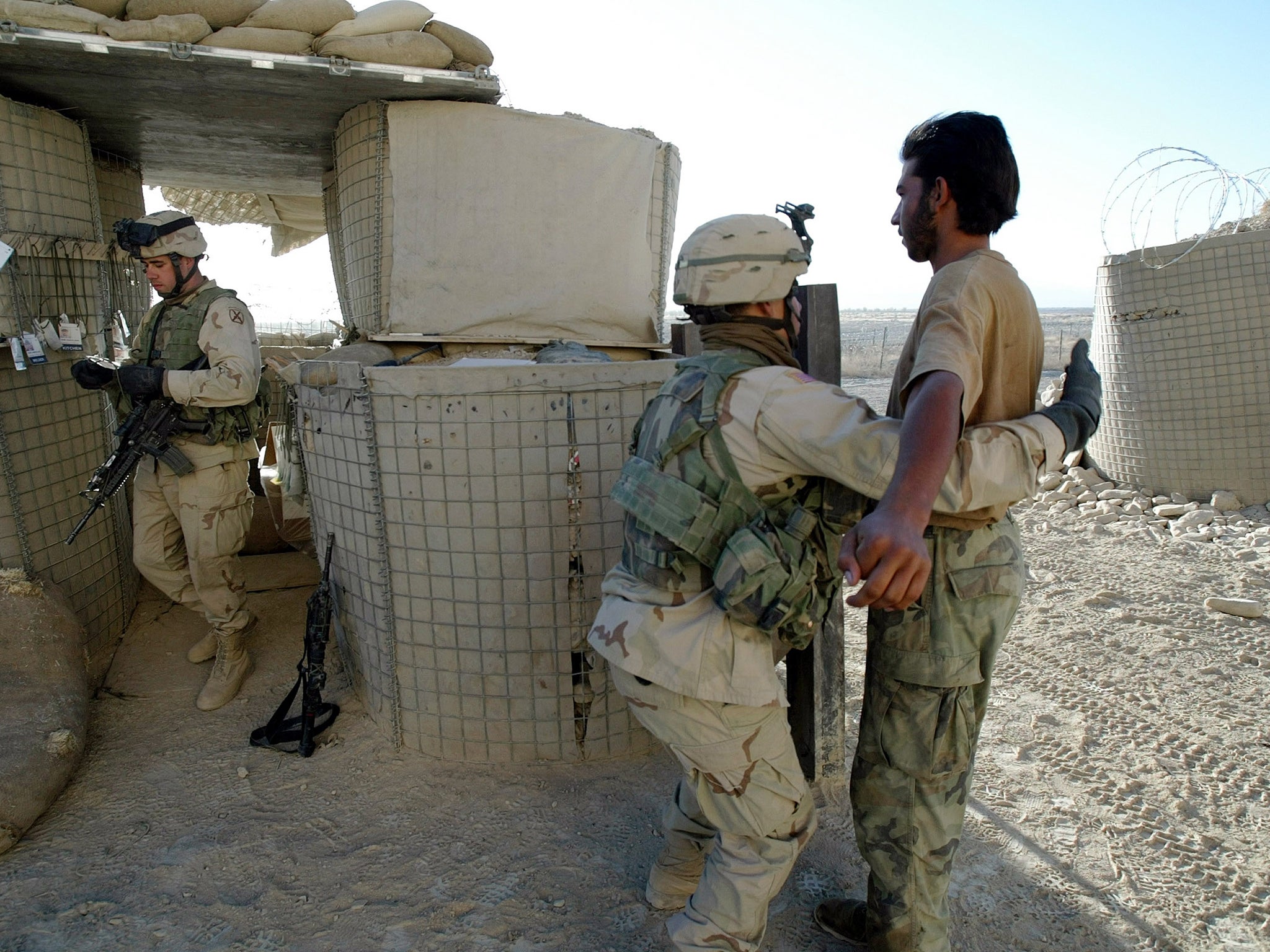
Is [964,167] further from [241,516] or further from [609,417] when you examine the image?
[241,516]

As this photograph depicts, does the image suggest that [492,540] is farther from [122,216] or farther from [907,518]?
[122,216]

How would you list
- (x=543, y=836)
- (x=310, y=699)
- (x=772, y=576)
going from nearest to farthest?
(x=772, y=576), (x=543, y=836), (x=310, y=699)

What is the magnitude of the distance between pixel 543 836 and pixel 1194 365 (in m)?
6.65

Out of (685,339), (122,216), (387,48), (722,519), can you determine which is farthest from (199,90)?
(722,519)

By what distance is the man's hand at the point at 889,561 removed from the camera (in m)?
1.55

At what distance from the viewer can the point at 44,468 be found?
3818mm

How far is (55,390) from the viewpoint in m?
3.92

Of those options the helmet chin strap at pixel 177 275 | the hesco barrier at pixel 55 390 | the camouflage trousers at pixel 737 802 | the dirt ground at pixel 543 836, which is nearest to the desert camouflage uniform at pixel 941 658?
the camouflage trousers at pixel 737 802

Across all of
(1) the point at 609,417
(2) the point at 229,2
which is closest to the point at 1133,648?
(1) the point at 609,417

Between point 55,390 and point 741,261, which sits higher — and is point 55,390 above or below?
below

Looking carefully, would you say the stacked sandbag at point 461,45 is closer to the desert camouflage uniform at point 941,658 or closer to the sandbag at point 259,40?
the sandbag at point 259,40

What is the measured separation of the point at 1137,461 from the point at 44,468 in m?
7.91

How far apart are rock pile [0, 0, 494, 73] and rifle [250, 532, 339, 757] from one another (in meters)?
2.14

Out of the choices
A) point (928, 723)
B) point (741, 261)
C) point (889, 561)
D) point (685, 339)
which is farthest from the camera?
point (685, 339)
